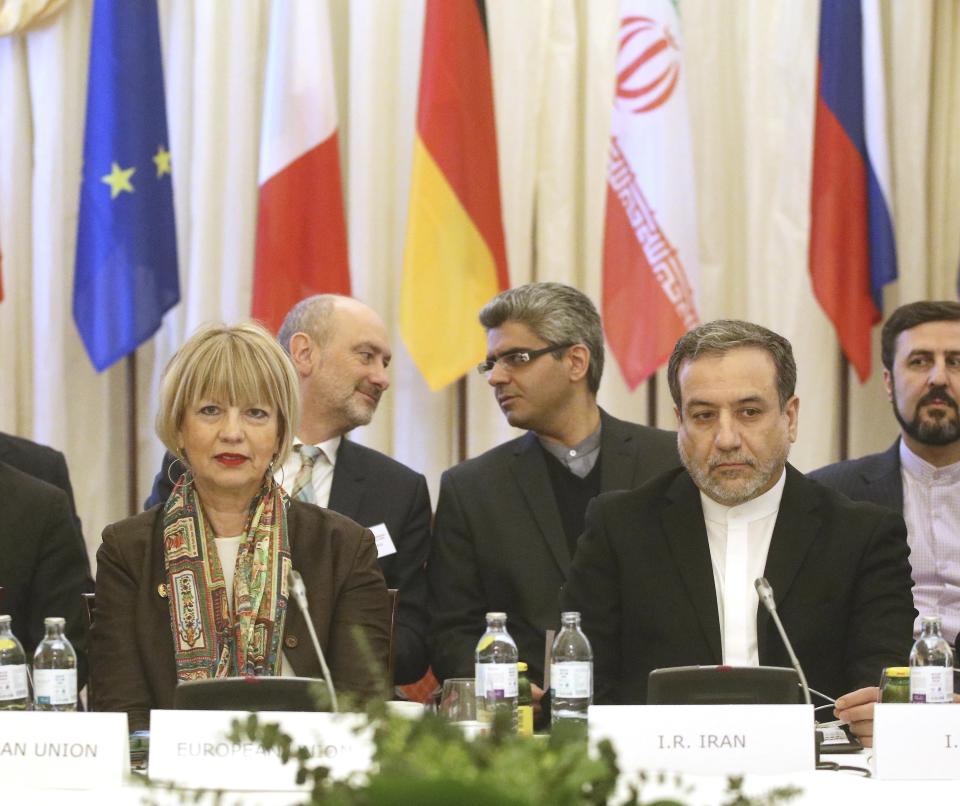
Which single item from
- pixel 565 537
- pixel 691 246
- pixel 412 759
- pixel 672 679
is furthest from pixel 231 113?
pixel 412 759

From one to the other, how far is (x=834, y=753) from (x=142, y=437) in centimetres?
357

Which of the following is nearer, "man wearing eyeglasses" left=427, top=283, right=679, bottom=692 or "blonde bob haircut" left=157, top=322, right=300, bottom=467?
A: "blonde bob haircut" left=157, top=322, right=300, bottom=467

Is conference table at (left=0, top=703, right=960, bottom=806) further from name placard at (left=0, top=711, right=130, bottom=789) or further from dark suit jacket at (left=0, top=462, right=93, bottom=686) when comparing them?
dark suit jacket at (left=0, top=462, right=93, bottom=686)

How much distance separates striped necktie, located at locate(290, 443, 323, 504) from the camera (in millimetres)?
4375

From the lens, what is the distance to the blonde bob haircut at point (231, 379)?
3184mm

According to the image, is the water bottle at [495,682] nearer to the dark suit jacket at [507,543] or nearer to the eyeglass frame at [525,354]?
the dark suit jacket at [507,543]

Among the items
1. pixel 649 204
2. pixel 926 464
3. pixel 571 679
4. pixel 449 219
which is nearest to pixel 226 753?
pixel 571 679

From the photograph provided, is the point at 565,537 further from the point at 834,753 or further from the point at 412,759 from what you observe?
the point at 412,759

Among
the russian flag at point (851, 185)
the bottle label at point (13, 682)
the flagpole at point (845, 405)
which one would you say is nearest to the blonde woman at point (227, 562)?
the bottle label at point (13, 682)

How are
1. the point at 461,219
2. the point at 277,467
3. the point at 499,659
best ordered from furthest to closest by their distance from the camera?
the point at 461,219 → the point at 277,467 → the point at 499,659

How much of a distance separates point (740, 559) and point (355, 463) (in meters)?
1.50

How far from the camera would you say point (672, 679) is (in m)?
2.54

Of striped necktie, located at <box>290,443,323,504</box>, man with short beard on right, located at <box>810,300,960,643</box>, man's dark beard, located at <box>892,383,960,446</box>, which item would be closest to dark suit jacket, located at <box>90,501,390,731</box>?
striped necktie, located at <box>290,443,323,504</box>

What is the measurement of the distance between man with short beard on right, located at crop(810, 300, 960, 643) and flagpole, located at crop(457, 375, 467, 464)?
157cm
